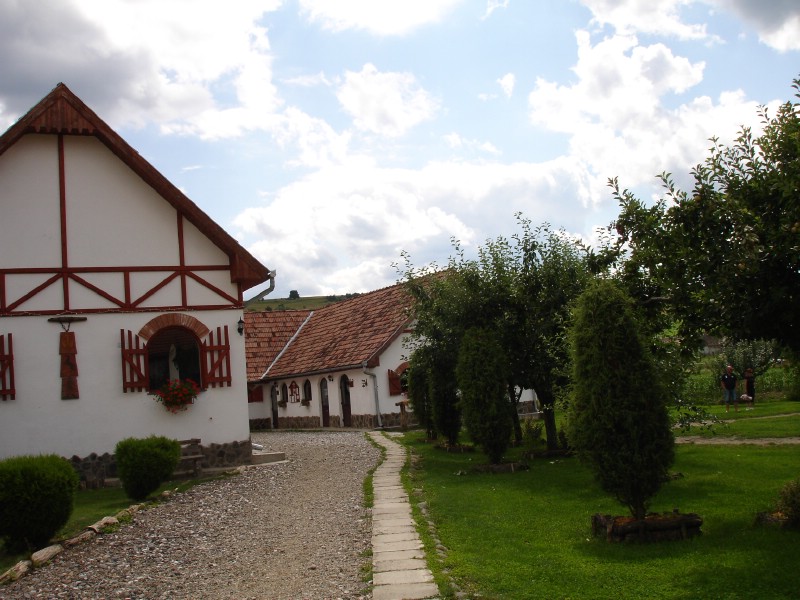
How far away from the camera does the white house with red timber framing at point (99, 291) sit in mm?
14664

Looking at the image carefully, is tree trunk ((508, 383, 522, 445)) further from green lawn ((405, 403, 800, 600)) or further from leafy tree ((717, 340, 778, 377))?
leafy tree ((717, 340, 778, 377))

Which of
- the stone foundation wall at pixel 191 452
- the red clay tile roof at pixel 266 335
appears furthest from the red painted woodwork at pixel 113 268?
the red clay tile roof at pixel 266 335

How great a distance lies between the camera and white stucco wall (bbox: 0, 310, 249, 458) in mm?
14547

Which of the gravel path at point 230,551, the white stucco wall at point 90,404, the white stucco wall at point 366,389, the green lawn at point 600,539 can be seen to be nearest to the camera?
the green lawn at point 600,539

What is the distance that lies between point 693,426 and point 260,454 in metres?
11.4

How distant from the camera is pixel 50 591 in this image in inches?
297

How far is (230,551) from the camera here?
28.7ft

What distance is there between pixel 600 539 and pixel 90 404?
10778 mm

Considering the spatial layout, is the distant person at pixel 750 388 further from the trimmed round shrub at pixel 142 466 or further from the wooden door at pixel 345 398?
the trimmed round shrub at pixel 142 466

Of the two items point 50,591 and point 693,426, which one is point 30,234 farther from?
point 693,426

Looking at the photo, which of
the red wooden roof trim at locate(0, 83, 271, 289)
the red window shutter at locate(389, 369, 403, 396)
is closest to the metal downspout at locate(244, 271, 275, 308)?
the red wooden roof trim at locate(0, 83, 271, 289)

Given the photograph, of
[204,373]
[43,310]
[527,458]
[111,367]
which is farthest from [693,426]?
[43,310]

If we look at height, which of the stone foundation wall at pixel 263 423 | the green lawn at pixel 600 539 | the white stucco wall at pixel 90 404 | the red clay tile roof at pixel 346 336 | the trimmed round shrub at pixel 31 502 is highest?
the red clay tile roof at pixel 346 336

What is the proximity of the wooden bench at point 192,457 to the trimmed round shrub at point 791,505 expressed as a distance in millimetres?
10796
